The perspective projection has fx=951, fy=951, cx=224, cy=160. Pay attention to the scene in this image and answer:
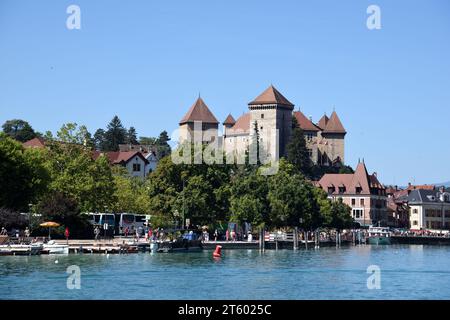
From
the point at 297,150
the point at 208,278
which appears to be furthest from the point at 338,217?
the point at 297,150

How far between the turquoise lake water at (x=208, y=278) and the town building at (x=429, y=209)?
112294 mm

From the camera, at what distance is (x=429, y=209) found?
185 meters

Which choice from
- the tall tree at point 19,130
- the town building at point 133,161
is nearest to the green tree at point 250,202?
the town building at point 133,161

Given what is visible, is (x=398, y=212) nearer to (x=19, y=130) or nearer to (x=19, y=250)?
(x=19, y=130)

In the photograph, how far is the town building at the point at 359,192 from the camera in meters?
169

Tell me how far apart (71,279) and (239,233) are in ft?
192

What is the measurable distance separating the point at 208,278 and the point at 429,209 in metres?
137

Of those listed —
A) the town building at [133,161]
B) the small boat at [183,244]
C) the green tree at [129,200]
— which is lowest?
the small boat at [183,244]

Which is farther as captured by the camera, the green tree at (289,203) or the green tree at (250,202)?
the green tree at (289,203)

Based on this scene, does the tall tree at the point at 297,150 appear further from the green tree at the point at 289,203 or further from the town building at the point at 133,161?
the green tree at the point at 289,203

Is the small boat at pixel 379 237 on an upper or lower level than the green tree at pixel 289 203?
lower

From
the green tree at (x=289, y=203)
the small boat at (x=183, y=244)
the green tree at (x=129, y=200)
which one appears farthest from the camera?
the green tree at (x=129, y=200)

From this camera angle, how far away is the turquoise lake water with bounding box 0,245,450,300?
45.5m
